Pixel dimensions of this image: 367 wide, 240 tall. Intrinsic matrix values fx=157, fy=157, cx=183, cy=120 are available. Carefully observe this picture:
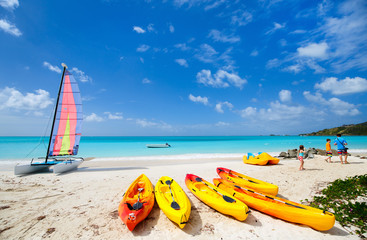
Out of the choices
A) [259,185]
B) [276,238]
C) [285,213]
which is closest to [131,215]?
[276,238]

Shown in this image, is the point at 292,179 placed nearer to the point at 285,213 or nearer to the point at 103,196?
the point at 285,213

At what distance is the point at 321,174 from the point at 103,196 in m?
10.9

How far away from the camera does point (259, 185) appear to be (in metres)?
5.77

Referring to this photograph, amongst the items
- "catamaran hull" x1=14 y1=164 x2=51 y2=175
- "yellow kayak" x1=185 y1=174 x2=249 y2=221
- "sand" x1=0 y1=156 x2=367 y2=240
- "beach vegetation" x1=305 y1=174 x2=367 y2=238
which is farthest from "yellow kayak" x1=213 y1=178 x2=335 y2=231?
"catamaran hull" x1=14 y1=164 x2=51 y2=175

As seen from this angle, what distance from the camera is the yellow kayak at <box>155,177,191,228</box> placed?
12.2 feet

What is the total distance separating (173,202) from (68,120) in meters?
10.0

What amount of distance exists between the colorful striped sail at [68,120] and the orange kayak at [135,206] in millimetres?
7738

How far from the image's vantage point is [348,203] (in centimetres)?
460

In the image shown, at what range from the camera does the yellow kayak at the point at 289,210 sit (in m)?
3.65

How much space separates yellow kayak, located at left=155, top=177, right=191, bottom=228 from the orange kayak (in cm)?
32

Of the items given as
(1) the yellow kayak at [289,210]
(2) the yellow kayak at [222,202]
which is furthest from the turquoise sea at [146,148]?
(1) the yellow kayak at [289,210]

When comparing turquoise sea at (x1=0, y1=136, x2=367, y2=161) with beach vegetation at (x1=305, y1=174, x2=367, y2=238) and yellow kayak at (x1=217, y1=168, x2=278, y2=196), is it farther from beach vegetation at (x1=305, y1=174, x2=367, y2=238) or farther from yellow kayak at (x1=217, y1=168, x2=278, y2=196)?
beach vegetation at (x1=305, y1=174, x2=367, y2=238)

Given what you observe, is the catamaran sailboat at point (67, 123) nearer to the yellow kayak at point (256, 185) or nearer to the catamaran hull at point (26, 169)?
the catamaran hull at point (26, 169)

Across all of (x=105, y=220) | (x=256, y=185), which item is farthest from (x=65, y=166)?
(x=256, y=185)
